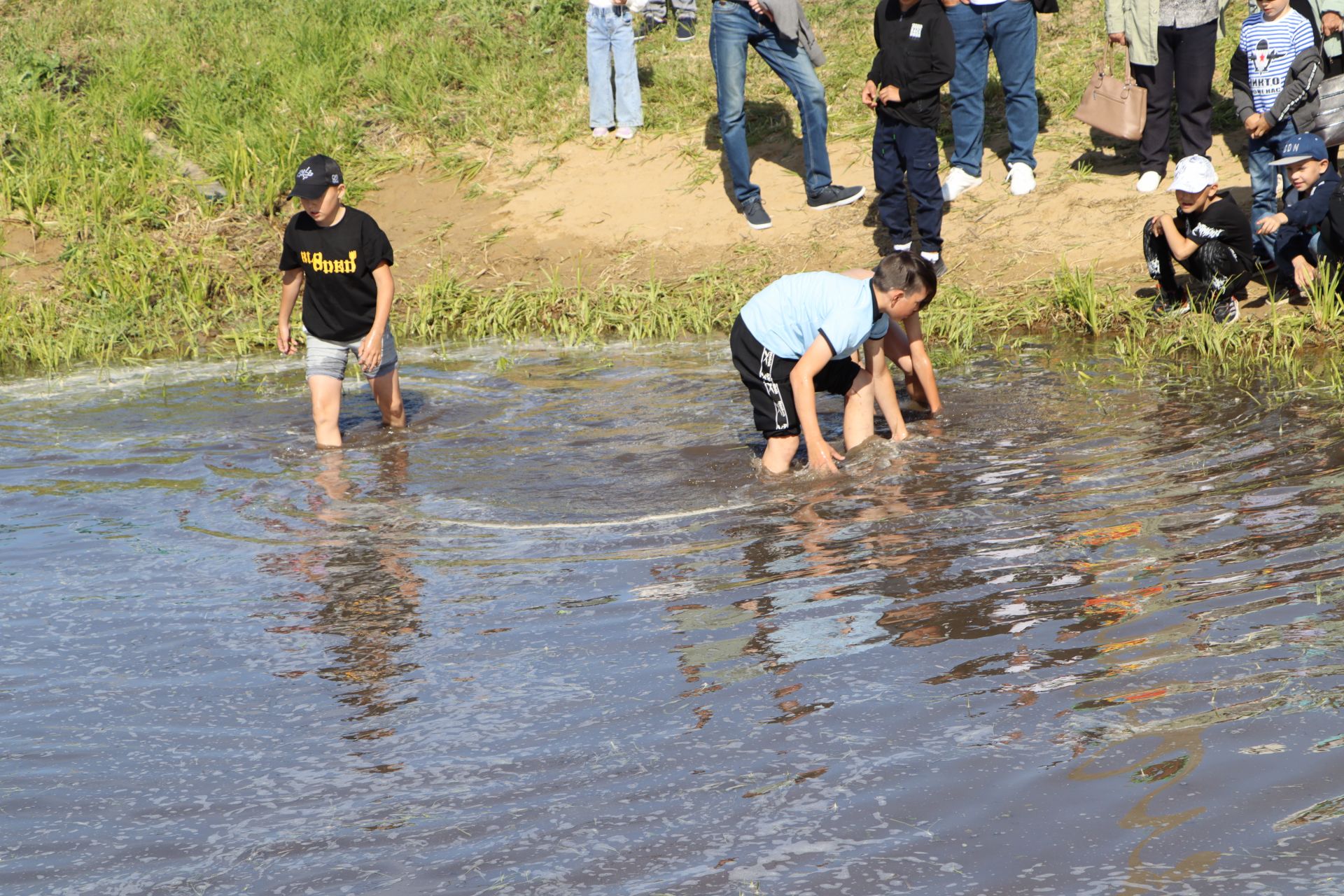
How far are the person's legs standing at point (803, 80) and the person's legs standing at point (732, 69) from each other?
0.17 m

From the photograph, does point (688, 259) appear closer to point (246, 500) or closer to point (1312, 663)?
point (246, 500)

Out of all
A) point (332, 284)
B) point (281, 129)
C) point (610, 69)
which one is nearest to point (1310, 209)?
point (332, 284)

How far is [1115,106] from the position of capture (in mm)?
10227

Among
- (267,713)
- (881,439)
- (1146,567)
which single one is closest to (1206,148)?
(881,439)

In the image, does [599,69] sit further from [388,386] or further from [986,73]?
[388,386]

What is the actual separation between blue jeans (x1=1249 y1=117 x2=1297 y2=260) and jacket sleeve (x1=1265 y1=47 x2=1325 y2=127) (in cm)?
9

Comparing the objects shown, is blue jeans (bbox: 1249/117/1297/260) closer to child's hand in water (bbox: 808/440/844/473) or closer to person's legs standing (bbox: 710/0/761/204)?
person's legs standing (bbox: 710/0/761/204)

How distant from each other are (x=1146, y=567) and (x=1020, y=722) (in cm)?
135

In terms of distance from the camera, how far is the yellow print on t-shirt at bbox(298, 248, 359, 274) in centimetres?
733

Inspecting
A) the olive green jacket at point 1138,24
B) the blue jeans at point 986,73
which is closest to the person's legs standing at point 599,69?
the blue jeans at point 986,73

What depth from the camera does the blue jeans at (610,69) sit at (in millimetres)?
12414

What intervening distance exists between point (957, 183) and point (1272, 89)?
2511 mm

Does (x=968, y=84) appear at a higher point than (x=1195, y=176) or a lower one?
higher

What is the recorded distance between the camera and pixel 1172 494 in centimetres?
567
